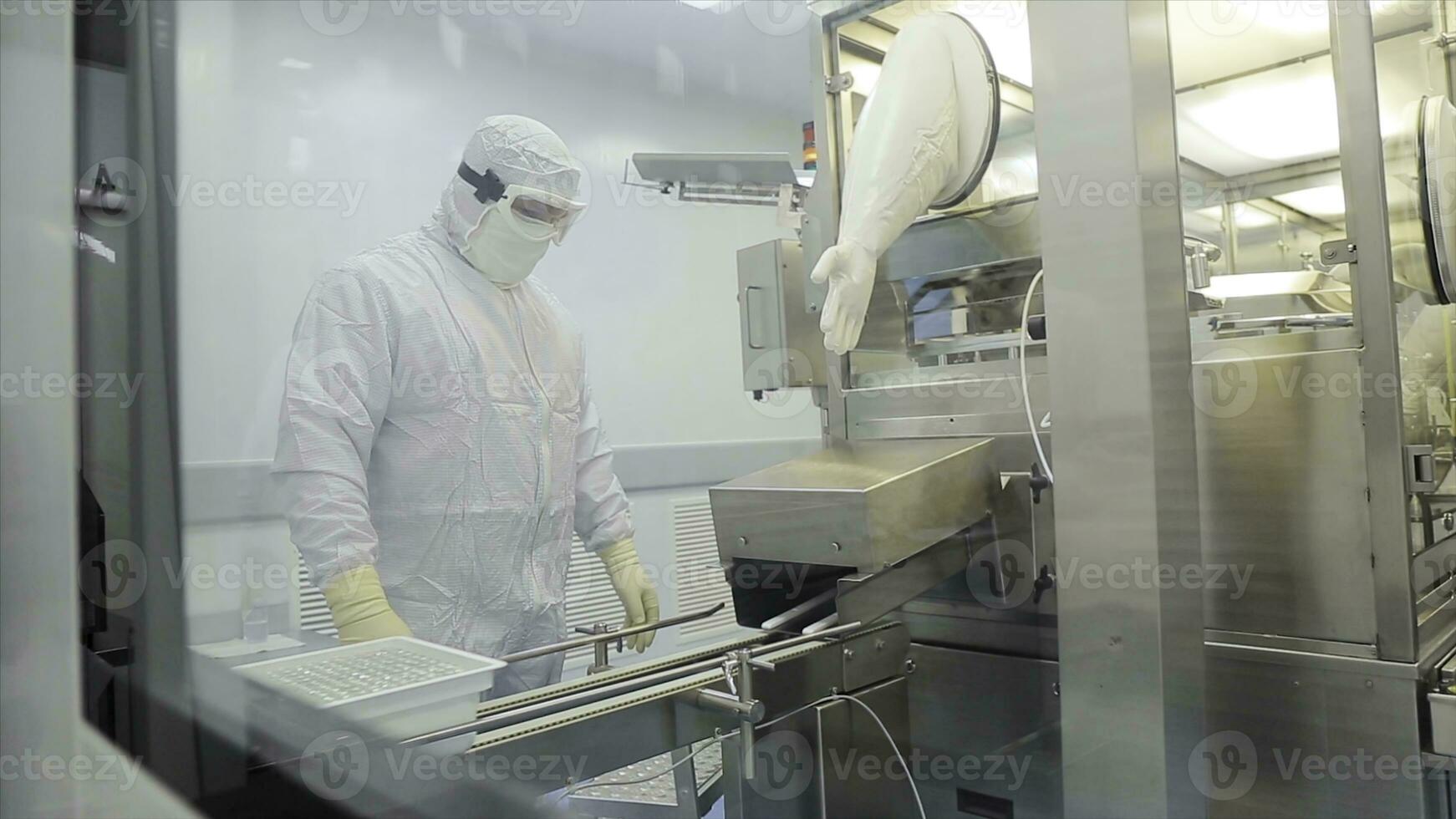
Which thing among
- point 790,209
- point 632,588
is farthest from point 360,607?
point 790,209

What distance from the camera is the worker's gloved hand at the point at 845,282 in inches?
52.2

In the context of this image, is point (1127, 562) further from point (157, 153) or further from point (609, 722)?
point (157, 153)

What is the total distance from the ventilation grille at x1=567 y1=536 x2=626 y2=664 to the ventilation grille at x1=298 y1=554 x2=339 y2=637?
0.34 meters

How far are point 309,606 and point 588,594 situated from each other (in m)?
0.39

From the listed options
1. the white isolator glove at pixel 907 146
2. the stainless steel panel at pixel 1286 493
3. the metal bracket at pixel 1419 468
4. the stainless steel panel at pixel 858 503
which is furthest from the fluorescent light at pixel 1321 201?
the stainless steel panel at pixel 858 503

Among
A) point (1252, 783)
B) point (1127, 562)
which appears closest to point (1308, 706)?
point (1252, 783)

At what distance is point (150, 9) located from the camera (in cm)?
95

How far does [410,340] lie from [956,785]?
1173 mm

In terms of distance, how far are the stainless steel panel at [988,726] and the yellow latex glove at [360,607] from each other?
0.91m

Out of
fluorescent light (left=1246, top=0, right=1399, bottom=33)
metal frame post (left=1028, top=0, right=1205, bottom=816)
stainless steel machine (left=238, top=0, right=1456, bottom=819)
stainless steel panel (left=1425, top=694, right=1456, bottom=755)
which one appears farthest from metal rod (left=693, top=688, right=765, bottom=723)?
fluorescent light (left=1246, top=0, right=1399, bottom=33)

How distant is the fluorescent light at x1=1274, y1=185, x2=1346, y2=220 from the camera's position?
47.8 inches

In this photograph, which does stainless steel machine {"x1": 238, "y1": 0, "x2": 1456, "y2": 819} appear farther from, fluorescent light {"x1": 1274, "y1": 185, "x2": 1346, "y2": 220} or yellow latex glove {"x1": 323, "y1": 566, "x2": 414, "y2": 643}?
yellow latex glove {"x1": 323, "y1": 566, "x2": 414, "y2": 643}

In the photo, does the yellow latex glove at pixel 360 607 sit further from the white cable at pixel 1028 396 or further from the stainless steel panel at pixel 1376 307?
the stainless steel panel at pixel 1376 307

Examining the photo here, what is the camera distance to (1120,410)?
99 centimetres
